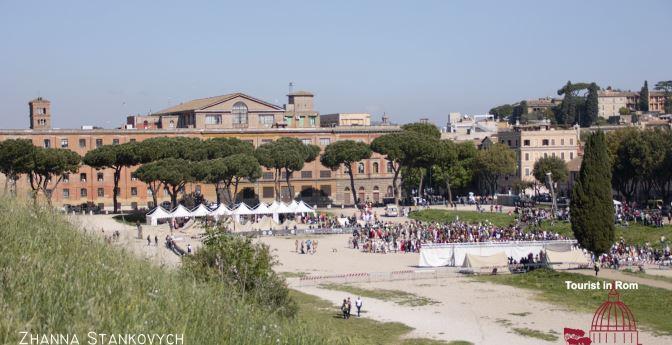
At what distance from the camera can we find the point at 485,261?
1762 inches

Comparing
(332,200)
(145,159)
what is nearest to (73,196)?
(145,159)

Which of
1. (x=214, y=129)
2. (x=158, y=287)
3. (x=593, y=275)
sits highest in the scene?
(x=214, y=129)

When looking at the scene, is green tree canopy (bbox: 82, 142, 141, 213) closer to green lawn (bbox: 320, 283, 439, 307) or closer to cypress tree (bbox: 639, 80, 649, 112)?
green lawn (bbox: 320, 283, 439, 307)

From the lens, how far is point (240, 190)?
92.8m

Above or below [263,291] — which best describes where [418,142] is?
above

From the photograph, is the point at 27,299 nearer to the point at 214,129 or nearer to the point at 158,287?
the point at 158,287

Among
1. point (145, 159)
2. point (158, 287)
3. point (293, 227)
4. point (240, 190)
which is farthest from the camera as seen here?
point (240, 190)

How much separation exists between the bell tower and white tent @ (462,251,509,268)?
61.6 metres

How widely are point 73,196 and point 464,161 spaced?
39.7 m

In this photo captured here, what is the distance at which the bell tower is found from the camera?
93.9 metres

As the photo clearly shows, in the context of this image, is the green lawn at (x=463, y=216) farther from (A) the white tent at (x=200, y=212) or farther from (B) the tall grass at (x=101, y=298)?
(B) the tall grass at (x=101, y=298)

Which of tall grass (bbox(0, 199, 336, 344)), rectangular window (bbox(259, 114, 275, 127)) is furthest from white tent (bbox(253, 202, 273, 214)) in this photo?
tall grass (bbox(0, 199, 336, 344))

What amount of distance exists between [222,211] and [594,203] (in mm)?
30887

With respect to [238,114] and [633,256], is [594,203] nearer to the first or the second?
[633,256]
